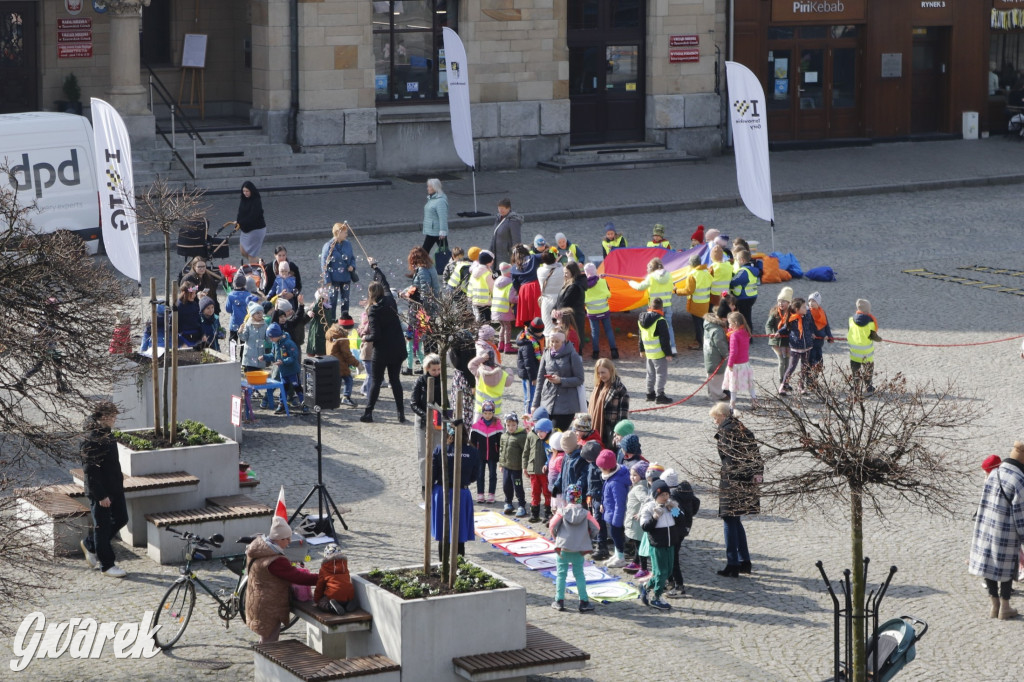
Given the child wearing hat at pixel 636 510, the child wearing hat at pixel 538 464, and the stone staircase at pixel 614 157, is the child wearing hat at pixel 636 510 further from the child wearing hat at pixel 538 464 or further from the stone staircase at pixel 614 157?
the stone staircase at pixel 614 157

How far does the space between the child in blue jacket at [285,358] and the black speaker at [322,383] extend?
103cm

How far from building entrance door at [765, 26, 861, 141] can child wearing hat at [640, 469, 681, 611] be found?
95.6 feet

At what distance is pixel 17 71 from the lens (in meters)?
35.5

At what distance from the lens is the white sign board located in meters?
37.4

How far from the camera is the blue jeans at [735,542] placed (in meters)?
14.2

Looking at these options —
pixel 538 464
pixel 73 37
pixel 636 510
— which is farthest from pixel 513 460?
pixel 73 37

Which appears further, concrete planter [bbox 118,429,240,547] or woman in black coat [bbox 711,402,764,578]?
concrete planter [bbox 118,429,240,547]

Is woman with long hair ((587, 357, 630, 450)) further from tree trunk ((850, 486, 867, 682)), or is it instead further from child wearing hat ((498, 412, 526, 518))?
tree trunk ((850, 486, 867, 682))

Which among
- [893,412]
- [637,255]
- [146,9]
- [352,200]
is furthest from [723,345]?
[146,9]

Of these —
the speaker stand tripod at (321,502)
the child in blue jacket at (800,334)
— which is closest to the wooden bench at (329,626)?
the speaker stand tripod at (321,502)

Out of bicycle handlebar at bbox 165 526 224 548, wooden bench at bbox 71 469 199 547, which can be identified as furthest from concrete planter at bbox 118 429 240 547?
bicycle handlebar at bbox 165 526 224 548

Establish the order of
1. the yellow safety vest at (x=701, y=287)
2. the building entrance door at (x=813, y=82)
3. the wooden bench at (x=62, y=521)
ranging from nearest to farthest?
the wooden bench at (x=62, y=521), the yellow safety vest at (x=701, y=287), the building entrance door at (x=813, y=82)

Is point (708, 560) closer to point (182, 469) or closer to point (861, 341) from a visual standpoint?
point (182, 469)

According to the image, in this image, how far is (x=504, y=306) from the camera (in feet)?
72.9
